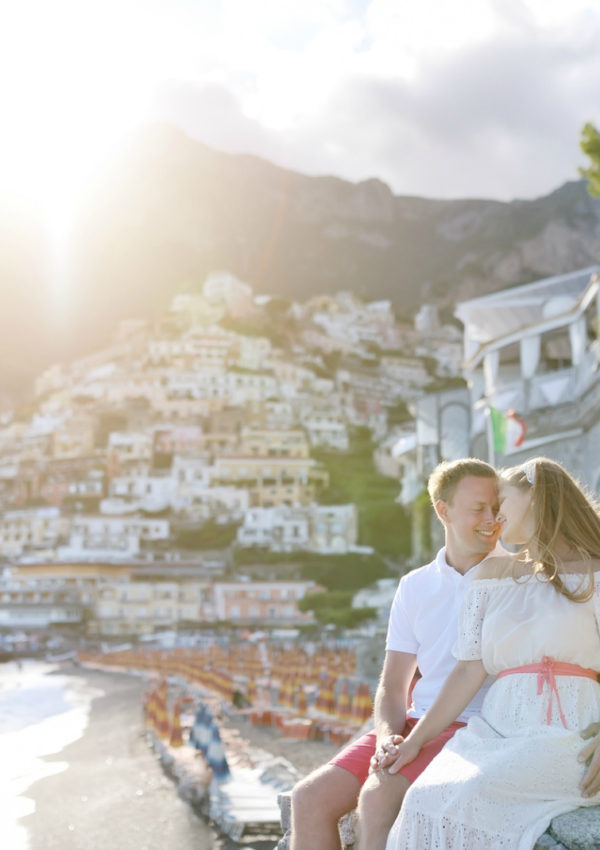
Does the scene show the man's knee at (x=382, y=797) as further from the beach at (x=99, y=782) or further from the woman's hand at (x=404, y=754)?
the beach at (x=99, y=782)

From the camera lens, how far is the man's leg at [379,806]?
2.43 meters

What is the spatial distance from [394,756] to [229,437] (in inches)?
3274

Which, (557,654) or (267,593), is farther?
(267,593)

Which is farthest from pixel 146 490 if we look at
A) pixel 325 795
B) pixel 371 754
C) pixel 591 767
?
pixel 591 767

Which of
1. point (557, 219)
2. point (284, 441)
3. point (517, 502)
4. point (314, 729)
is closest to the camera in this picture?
point (517, 502)

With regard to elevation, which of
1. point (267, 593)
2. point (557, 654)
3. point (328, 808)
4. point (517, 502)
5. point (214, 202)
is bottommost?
point (267, 593)

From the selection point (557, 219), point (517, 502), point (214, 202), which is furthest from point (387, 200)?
point (517, 502)

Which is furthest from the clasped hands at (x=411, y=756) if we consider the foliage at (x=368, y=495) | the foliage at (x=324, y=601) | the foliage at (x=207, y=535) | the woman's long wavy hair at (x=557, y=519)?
the foliage at (x=207, y=535)

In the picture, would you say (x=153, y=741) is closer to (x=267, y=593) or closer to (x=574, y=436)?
(x=574, y=436)

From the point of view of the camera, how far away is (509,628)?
2496 mm

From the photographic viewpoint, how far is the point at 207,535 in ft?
239

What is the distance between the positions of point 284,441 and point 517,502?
264 ft

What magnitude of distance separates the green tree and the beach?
29.3ft

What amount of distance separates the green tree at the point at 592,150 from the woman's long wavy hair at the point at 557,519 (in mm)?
11934
